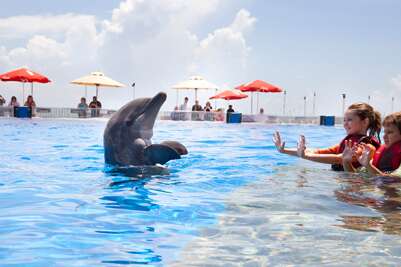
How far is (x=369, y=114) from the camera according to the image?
18.5 ft

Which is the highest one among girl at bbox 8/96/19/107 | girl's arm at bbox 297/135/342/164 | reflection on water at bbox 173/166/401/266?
girl at bbox 8/96/19/107

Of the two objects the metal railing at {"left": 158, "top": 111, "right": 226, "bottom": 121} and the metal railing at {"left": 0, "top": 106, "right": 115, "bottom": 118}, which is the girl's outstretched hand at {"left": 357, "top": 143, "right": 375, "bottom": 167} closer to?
the metal railing at {"left": 0, "top": 106, "right": 115, "bottom": 118}

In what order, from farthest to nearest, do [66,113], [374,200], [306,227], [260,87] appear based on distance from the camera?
[260,87] < [66,113] < [374,200] < [306,227]

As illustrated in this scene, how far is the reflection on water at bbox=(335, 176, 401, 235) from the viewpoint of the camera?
10.9 ft

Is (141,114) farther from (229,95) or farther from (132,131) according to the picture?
(229,95)

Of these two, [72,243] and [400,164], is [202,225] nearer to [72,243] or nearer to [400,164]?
[72,243]

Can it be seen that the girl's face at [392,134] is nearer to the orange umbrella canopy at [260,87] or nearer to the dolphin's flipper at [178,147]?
the dolphin's flipper at [178,147]

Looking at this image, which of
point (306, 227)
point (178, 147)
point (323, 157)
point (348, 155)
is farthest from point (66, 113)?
point (306, 227)

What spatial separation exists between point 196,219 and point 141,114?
7.64ft

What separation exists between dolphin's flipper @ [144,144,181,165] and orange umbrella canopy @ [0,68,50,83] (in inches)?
784

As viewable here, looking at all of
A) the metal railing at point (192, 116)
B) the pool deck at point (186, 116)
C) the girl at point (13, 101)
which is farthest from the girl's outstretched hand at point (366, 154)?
the girl at point (13, 101)

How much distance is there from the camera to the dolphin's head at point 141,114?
18.4 ft

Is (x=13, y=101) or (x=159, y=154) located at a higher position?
(x=13, y=101)

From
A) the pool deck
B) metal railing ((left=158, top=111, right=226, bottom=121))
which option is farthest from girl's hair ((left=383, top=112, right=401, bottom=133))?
metal railing ((left=158, top=111, right=226, bottom=121))
